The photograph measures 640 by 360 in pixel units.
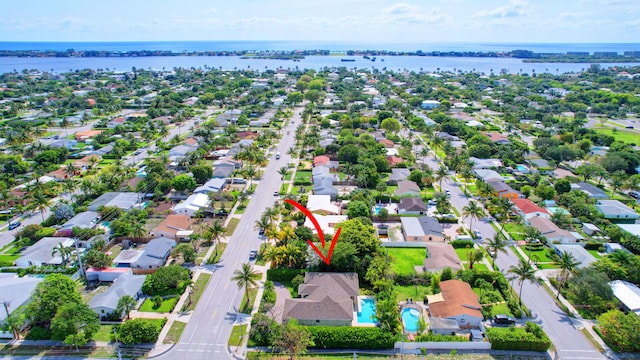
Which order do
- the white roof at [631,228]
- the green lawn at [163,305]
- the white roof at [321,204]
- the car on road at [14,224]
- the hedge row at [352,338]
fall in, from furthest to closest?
the white roof at [321,204], the car on road at [14,224], the white roof at [631,228], the green lawn at [163,305], the hedge row at [352,338]

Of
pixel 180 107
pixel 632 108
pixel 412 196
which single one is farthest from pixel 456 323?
pixel 632 108

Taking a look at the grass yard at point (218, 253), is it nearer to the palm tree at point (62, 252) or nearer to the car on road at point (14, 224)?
the palm tree at point (62, 252)

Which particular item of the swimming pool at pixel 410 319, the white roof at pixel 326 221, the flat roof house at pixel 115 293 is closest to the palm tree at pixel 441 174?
the white roof at pixel 326 221

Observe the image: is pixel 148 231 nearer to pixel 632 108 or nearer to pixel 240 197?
pixel 240 197

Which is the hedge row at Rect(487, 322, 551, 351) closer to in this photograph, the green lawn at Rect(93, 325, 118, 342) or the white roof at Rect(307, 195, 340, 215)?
the white roof at Rect(307, 195, 340, 215)

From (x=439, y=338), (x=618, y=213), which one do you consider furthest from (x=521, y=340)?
(x=618, y=213)
